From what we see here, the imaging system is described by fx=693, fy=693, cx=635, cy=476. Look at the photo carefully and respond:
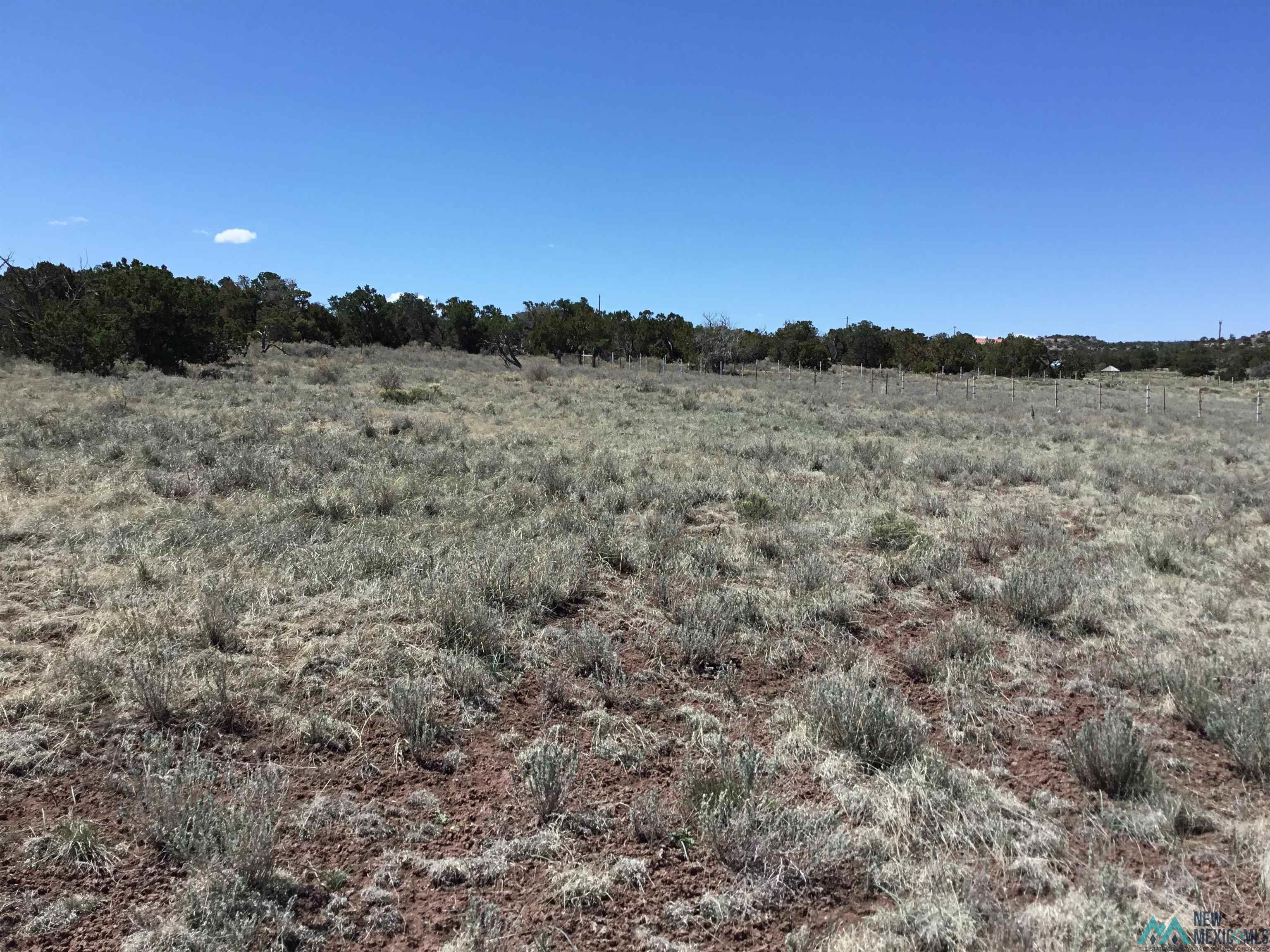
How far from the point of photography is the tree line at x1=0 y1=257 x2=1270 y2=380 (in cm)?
2347

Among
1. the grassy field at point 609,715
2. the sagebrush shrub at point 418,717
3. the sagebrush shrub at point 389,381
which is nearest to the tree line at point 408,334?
the sagebrush shrub at point 389,381

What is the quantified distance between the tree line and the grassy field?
17636 mm

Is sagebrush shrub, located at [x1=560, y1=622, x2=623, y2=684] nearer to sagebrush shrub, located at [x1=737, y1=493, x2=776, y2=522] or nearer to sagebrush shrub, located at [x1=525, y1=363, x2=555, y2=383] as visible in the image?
sagebrush shrub, located at [x1=737, y1=493, x2=776, y2=522]

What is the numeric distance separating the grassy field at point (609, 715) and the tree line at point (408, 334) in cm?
1764

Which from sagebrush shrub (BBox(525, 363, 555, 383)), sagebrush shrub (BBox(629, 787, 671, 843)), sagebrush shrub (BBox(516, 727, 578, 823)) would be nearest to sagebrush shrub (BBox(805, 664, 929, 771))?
sagebrush shrub (BBox(629, 787, 671, 843))

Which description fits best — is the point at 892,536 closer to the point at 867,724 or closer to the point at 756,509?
the point at 756,509

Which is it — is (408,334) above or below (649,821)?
above

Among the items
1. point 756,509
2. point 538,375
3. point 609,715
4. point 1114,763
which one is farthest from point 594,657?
point 538,375

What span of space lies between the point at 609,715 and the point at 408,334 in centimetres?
6151

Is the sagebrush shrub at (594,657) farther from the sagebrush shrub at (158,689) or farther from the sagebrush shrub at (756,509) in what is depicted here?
the sagebrush shrub at (756,509)

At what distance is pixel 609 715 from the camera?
4066 mm

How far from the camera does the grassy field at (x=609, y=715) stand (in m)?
2.69

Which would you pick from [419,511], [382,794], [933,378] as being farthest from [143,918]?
[933,378]

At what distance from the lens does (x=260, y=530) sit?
6652 mm
